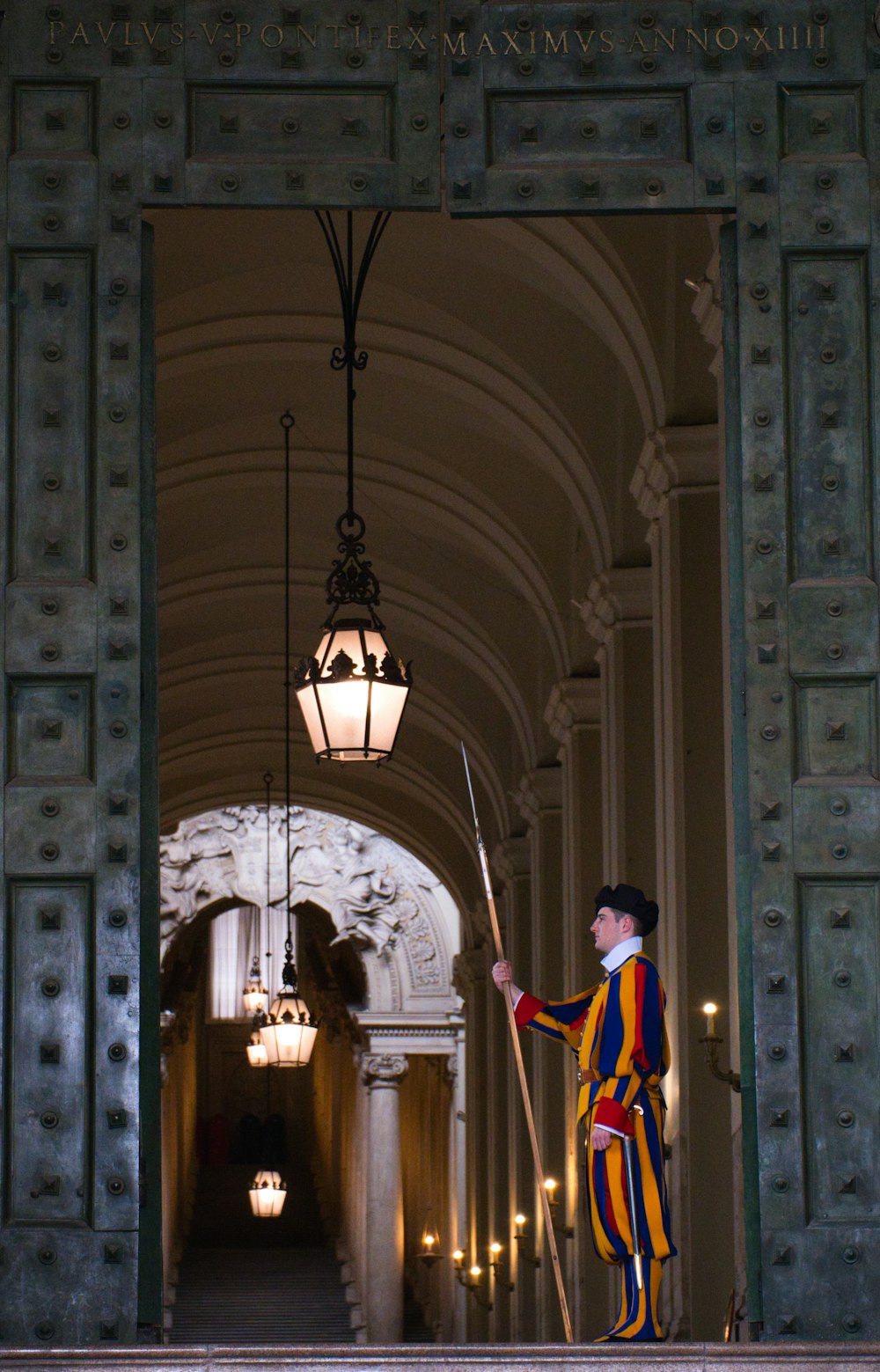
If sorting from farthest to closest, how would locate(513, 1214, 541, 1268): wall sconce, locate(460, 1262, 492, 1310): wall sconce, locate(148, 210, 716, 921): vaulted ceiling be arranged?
1. locate(460, 1262, 492, 1310): wall sconce
2. locate(513, 1214, 541, 1268): wall sconce
3. locate(148, 210, 716, 921): vaulted ceiling

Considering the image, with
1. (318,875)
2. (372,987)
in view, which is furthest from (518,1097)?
(318,875)

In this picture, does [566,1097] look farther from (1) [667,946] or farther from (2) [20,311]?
(2) [20,311]

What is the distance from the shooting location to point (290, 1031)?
2042 centimetres

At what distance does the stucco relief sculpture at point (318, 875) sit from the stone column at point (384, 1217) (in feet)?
7.12

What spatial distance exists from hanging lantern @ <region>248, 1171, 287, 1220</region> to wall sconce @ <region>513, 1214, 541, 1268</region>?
8710 millimetres

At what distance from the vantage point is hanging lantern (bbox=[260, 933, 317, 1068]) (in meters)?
20.4

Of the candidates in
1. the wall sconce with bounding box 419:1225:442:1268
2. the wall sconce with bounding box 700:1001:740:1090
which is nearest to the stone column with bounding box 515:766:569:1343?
the wall sconce with bounding box 700:1001:740:1090

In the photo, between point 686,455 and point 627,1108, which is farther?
point 686,455

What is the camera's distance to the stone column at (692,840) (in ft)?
39.0

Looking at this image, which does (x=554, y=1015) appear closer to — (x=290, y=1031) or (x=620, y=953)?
(x=620, y=953)

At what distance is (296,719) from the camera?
1112 inches

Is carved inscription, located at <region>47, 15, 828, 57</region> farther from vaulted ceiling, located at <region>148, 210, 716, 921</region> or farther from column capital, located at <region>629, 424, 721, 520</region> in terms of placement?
column capital, located at <region>629, 424, 721, 520</region>

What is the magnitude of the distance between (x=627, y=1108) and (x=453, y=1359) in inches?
83.9

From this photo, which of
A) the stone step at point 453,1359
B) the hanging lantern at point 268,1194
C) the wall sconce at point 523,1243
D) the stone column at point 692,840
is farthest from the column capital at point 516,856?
the stone step at point 453,1359
